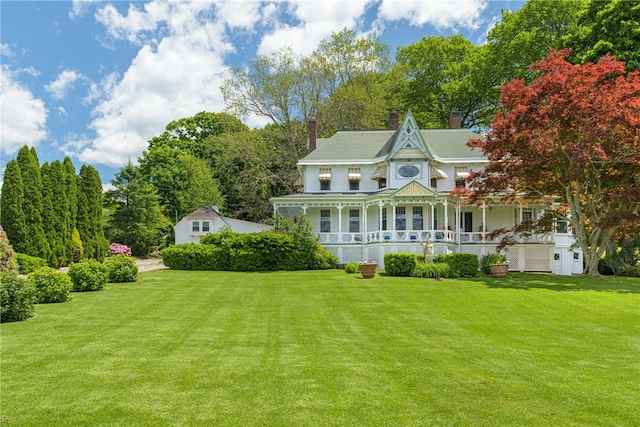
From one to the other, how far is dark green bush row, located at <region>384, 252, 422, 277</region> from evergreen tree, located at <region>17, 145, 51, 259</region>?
17785 mm

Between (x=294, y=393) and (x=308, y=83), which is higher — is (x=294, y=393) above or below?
below

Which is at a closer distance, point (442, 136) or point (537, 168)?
point (537, 168)

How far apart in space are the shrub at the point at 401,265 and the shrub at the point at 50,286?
13.4 meters

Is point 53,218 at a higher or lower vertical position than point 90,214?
lower

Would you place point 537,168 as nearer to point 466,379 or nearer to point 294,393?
point 466,379

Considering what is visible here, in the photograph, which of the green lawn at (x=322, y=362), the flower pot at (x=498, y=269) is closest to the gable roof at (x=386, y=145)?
the flower pot at (x=498, y=269)

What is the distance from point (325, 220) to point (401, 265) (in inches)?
392

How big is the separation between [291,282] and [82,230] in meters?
17.2

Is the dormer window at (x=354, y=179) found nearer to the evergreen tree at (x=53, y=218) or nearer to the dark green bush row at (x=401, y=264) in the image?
the dark green bush row at (x=401, y=264)

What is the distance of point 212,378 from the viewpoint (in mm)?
6090

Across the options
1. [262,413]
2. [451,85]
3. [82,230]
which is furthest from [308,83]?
[262,413]

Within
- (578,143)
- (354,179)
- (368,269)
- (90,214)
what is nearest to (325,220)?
(354,179)

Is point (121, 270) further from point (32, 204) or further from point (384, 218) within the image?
point (384, 218)

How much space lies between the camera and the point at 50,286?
505 inches
